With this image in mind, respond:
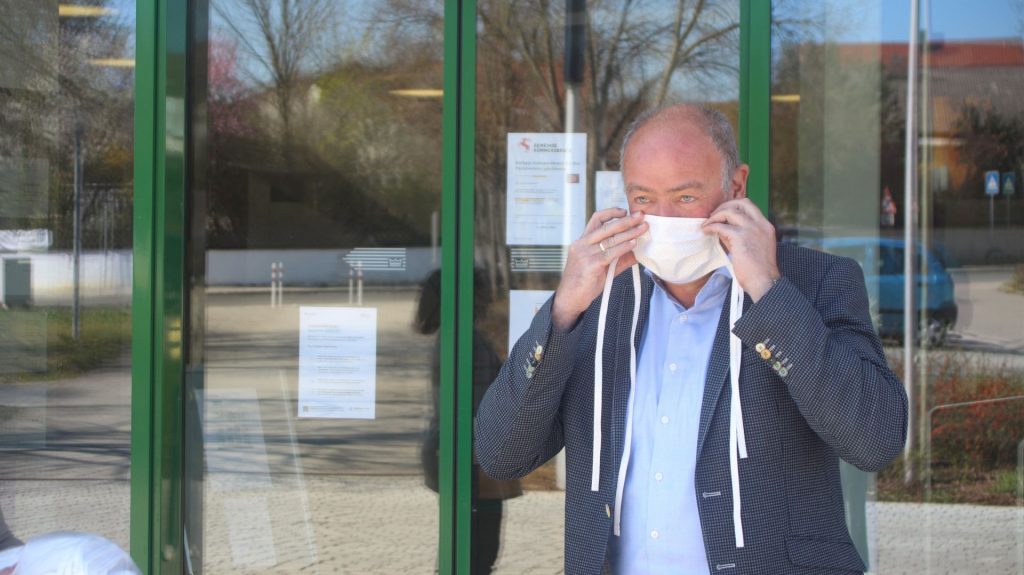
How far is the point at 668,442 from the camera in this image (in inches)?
91.3

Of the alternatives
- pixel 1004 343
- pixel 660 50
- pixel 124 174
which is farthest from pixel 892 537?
pixel 124 174

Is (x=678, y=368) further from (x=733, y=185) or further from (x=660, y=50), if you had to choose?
(x=660, y=50)

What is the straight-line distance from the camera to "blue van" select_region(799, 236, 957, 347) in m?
4.81

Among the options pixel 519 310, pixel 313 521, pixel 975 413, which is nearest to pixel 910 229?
pixel 975 413

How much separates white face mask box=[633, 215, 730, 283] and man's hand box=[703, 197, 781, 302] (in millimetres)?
57

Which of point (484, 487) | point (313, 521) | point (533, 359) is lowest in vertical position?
point (313, 521)

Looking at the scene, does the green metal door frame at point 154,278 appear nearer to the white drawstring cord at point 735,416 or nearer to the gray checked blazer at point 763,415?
the gray checked blazer at point 763,415

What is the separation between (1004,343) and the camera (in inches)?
202

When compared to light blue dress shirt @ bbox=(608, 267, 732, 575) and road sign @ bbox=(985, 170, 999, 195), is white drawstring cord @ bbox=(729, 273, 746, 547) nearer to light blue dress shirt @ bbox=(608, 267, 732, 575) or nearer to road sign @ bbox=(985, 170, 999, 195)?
light blue dress shirt @ bbox=(608, 267, 732, 575)

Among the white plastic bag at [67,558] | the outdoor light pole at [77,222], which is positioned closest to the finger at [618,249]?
the white plastic bag at [67,558]

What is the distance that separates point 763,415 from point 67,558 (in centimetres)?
131

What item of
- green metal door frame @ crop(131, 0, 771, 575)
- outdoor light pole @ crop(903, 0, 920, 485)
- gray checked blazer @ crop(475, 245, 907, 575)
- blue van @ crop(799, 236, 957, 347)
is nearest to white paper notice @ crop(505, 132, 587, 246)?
green metal door frame @ crop(131, 0, 771, 575)

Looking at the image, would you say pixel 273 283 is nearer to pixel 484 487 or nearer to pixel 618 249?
pixel 484 487

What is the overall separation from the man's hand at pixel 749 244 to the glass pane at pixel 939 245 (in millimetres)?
2308
